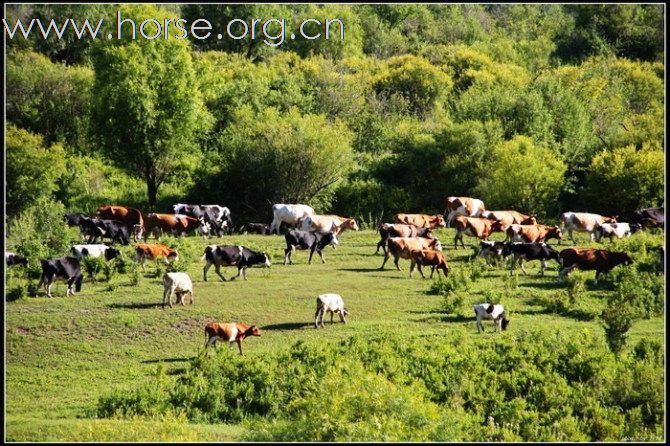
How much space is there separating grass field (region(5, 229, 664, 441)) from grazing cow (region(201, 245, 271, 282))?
0.47m

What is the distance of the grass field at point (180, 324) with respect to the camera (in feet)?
68.0

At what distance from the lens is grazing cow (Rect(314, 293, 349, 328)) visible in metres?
27.3

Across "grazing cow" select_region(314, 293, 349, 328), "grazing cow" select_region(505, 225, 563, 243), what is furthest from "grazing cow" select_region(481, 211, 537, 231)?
"grazing cow" select_region(314, 293, 349, 328)

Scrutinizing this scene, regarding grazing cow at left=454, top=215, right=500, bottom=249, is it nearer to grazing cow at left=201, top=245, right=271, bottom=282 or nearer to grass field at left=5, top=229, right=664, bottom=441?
grass field at left=5, top=229, right=664, bottom=441

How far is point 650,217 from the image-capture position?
145 ft

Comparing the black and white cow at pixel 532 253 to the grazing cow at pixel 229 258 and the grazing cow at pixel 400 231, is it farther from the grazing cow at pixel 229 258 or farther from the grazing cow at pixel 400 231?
the grazing cow at pixel 229 258

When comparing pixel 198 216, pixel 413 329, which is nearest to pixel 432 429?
pixel 413 329

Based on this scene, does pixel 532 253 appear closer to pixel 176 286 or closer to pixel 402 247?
pixel 402 247

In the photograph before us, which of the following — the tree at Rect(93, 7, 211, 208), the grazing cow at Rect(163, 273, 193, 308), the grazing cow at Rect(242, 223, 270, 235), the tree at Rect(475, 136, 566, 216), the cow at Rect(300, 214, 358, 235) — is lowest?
the grazing cow at Rect(163, 273, 193, 308)

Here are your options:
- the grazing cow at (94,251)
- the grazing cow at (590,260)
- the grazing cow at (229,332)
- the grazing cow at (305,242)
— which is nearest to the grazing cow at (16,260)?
the grazing cow at (94,251)

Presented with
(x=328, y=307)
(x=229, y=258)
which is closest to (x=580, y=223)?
(x=229, y=258)

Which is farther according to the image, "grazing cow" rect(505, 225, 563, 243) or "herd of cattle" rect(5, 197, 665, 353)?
"grazing cow" rect(505, 225, 563, 243)

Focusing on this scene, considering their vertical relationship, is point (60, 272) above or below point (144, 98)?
below

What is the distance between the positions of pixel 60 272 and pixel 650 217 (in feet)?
83.2
